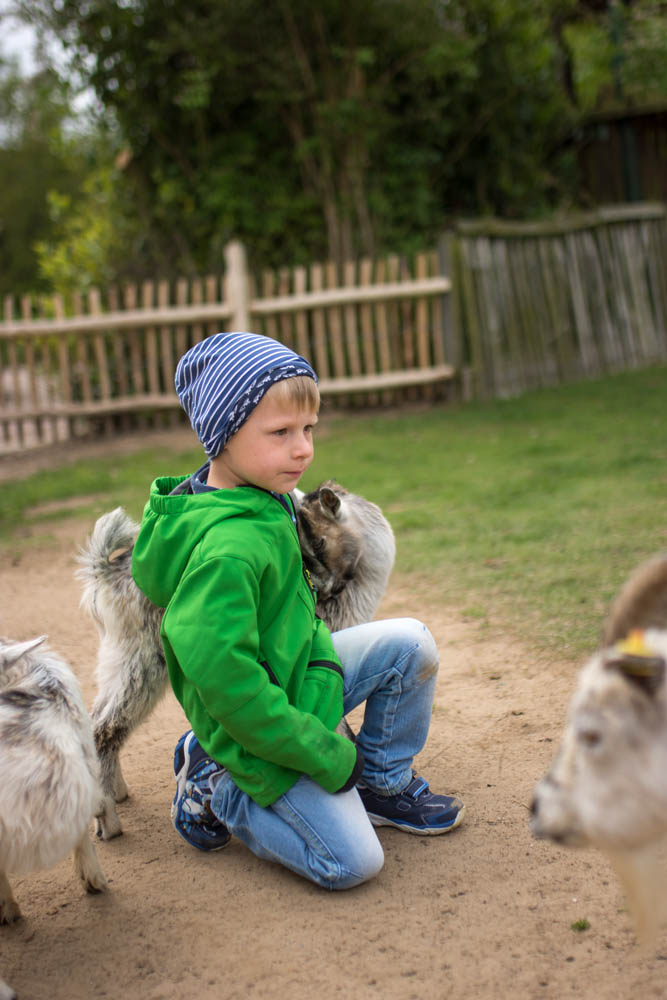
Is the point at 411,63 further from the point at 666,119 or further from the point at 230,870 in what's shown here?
the point at 230,870

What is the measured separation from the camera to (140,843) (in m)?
2.89

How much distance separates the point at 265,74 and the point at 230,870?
9927 millimetres

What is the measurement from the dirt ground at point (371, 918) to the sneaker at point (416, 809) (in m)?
0.04

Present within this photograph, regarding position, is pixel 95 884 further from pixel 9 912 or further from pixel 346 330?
pixel 346 330

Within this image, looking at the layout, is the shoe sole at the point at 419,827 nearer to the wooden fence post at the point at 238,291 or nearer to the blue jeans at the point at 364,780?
the blue jeans at the point at 364,780

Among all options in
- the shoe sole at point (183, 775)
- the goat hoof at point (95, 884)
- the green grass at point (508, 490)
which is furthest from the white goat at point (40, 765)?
the green grass at point (508, 490)

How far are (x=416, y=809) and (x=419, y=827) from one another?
2.0 inches

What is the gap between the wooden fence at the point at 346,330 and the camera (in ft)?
32.6

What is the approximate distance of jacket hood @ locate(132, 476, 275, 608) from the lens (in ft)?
8.16

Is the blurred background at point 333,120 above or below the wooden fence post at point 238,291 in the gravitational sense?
above

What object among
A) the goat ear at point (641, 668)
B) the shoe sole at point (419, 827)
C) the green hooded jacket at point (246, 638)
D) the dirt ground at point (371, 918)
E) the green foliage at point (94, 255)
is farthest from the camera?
the green foliage at point (94, 255)

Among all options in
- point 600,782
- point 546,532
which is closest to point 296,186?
point 546,532

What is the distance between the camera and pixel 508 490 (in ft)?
21.1

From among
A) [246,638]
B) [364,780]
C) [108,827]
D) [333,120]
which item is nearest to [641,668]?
[246,638]
